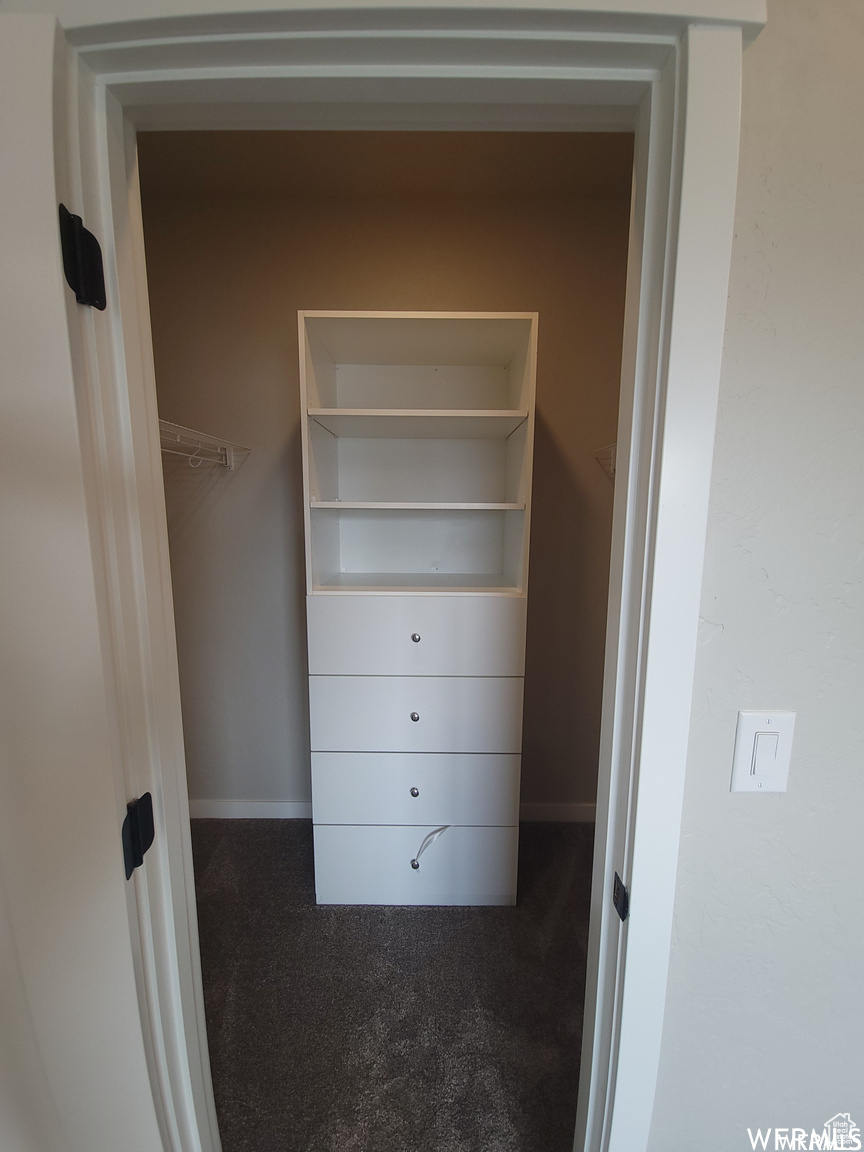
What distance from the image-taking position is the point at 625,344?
0.63 m

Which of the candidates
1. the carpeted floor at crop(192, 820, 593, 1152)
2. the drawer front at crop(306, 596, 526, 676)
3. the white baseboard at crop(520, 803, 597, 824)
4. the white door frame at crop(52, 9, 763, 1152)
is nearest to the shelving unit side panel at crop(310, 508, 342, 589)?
the drawer front at crop(306, 596, 526, 676)

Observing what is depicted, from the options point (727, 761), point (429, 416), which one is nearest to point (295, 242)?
point (429, 416)

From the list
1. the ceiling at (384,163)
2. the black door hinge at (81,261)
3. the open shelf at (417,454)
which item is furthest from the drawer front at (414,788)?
the ceiling at (384,163)

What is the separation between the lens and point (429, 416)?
1423 mm

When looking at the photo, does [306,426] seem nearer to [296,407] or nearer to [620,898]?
[296,407]

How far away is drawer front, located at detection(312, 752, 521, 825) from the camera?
5.00 ft

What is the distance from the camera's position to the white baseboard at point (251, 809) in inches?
81.3

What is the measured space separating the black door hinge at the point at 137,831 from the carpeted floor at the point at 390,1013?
993 mm

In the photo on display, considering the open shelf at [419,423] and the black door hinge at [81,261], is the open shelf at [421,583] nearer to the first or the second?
the open shelf at [419,423]

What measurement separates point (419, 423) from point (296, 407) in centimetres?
64

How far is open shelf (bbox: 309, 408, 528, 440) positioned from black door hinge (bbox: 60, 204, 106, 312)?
2.72 feet

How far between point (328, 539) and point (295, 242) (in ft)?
3.92

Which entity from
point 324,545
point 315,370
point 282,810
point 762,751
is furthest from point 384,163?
point 282,810

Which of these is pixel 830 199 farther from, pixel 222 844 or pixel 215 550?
pixel 222 844
